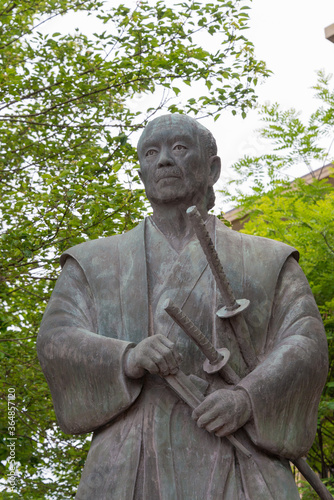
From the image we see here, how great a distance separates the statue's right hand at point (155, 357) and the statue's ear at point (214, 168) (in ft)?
3.98

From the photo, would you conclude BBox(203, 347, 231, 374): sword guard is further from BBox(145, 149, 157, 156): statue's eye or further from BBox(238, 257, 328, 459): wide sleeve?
BBox(145, 149, 157, 156): statue's eye

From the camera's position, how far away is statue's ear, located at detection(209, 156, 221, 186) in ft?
16.3

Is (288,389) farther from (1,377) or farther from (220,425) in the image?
(1,377)

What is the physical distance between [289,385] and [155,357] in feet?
2.22

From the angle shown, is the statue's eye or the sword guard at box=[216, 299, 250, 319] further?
the statue's eye

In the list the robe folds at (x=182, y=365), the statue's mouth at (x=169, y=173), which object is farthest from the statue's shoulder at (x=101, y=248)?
the statue's mouth at (x=169, y=173)

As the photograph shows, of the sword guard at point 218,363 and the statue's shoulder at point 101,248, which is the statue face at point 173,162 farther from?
the sword guard at point 218,363

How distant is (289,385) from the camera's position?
4.18m

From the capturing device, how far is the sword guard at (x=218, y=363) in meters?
4.21

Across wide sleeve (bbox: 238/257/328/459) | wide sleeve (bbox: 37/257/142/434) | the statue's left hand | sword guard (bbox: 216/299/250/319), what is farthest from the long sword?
wide sleeve (bbox: 37/257/142/434)

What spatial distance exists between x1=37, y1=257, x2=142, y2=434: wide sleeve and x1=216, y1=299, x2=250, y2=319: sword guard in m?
0.50

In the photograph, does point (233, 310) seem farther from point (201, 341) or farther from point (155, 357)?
point (155, 357)

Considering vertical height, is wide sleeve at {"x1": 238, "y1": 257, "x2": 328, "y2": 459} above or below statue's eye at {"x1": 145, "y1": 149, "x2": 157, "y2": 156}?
below

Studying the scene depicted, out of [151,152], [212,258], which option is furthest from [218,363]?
[151,152]
